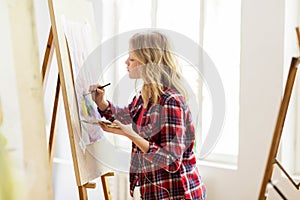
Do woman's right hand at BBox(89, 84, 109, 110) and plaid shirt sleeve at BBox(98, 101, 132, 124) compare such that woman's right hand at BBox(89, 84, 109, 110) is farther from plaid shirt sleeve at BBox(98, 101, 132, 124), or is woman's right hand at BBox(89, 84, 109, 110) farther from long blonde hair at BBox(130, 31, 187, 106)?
long blonde hair at BBox(130, 31, 187, 106)

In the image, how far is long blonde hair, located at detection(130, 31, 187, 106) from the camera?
2180 millimetres

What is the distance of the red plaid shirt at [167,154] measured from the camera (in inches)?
83.3

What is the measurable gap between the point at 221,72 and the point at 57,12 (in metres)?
1.06

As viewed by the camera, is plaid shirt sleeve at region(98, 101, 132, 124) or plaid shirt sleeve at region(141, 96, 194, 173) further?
plaid shirt sleeve at region(98, 101, 132, 124)

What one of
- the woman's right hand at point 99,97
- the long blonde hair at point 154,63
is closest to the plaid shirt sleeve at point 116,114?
the woman's right hand at point 99,97

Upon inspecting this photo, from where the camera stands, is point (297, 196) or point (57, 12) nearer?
point (57, 12)

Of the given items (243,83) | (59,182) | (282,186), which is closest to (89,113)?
(243,83)

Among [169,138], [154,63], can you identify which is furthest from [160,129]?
[154,63]

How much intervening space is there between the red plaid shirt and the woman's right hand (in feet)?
0.56

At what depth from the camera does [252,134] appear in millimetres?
2438

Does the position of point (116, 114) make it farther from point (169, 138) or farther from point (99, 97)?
point (169, 138)

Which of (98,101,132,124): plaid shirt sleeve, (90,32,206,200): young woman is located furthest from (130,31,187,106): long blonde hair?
(98,101,132,124): plaid shirt sleeve

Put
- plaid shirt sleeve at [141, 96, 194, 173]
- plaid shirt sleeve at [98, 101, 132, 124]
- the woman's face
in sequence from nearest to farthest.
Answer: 1. plaid shirt sleeve at [141, 96, 194, 173]
2. the woman's face
3. plaid shirt sleeve at [98, 101, 132, 124]

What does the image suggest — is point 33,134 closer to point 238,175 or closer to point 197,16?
point 238,175
